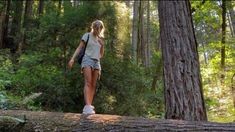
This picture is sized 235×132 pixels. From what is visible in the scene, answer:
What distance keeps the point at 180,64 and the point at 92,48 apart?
5.56 ft

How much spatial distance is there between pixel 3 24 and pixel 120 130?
16.1 m

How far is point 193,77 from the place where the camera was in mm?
7152

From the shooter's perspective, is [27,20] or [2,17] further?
[27,20]

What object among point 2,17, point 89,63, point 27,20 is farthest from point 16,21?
point 89,63

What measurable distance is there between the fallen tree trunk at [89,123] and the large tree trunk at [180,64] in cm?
161

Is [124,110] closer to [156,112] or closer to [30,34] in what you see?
[156,112]

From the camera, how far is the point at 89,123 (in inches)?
219

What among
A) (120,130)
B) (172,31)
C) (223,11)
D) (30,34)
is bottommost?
(120,130)

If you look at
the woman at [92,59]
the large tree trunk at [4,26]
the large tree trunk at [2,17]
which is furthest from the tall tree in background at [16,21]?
the woman at [92,59]

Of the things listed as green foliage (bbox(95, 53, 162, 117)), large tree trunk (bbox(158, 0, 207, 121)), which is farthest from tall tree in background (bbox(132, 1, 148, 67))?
large tree trunk (bbox(158, 0, 207, 121))

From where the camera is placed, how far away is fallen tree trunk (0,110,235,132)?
515cm

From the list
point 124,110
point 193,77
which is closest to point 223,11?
point 124,110

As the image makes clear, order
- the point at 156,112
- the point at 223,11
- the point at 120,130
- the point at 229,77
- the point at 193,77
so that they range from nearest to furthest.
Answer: the point at 120,130 < the point at 193,77 < the point at 229,77 < the point at 156,112 < the point at 223,11

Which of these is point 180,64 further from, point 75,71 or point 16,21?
point 16,21
